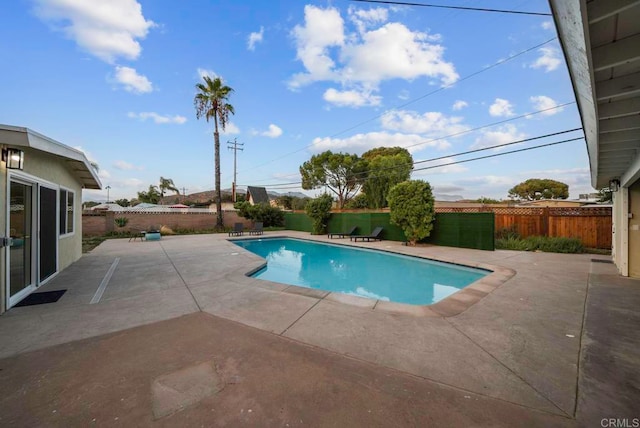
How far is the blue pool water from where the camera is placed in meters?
5.70

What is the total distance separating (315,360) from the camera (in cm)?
229

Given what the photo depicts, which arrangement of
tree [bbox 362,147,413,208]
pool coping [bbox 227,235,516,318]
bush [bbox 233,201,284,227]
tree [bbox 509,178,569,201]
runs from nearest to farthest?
pool coping [bbox 227,235,516,318] → bush [bbox 233,201,284,227] → tree [bbox 362,147,413,208] → tree [bbox 509,178,569,201]

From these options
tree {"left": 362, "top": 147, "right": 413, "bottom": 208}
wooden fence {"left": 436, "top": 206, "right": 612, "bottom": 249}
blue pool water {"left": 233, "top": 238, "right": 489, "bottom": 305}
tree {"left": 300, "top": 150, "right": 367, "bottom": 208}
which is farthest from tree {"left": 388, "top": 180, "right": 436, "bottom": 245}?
tree {"left": 300, "top": 150, "right": 367, "bottom": 208}

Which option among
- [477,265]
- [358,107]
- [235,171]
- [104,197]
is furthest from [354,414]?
[104,197]

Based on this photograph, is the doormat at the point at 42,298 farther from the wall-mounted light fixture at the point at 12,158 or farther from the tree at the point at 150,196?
the tree at the point at 150,196

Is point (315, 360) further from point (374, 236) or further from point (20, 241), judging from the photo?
point (374, 236)

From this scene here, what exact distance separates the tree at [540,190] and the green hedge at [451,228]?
29567 millimetres

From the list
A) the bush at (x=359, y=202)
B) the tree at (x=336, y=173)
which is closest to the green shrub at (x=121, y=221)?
the tree at (x=336, y=173)

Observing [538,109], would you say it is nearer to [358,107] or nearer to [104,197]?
[358,107]

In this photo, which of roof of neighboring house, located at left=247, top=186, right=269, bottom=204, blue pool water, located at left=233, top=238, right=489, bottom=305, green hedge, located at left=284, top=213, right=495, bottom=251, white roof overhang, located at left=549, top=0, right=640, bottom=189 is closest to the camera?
white roof overhang, located at left=549, top=0, right=640, bottom=189

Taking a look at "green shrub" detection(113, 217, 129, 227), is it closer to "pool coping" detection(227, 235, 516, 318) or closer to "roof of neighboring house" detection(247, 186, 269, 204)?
"pool coping" detection(227, 235, 516, 318)

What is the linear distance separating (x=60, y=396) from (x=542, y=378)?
366cm

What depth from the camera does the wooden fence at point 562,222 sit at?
904cm

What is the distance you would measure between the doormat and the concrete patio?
22 cm
